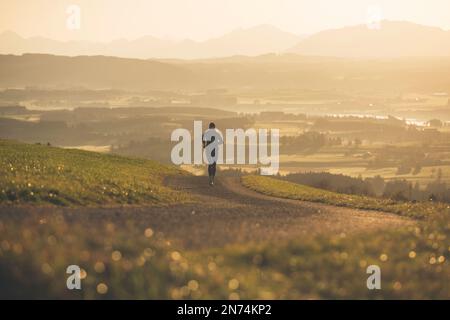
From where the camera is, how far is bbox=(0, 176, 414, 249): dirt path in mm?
20172

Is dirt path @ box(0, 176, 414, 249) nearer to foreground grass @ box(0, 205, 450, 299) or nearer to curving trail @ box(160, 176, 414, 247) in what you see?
curving trail @ box(160, 176, 414, 247)

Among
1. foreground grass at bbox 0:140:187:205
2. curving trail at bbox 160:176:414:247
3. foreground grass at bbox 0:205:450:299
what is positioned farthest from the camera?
foreground grass at bbox 0:140:187:205

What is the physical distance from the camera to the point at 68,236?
54.7ft

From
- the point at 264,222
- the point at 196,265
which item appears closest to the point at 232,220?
the point at 264,222

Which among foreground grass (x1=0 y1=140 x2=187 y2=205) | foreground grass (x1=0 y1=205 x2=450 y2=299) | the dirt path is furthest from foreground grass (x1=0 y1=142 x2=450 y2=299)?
foreground grass (x1=0 y1=140 x2=187 y2=205)

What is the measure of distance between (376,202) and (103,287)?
25.8m

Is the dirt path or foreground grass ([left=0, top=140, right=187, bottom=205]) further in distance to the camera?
foreground grass ([left=0, top=140, right=187, bottom=205])

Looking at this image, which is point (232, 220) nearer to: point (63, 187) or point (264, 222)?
point (264, 222)

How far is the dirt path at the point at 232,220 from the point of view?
2017cm

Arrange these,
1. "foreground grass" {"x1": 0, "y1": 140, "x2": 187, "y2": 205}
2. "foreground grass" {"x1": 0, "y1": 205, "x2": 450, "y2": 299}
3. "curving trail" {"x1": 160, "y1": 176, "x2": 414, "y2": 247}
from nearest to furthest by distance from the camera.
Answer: "foreground grass" {"x1": 0, "y1": 205, "x2": 450, "y2": 299}, "curving trail" {"x1": 160, "y1": 176, "x2": 414, "y2": 247}, "foreground grass" {"x1": 0, "y1": 140, "x2": 187, "y2": 205}
